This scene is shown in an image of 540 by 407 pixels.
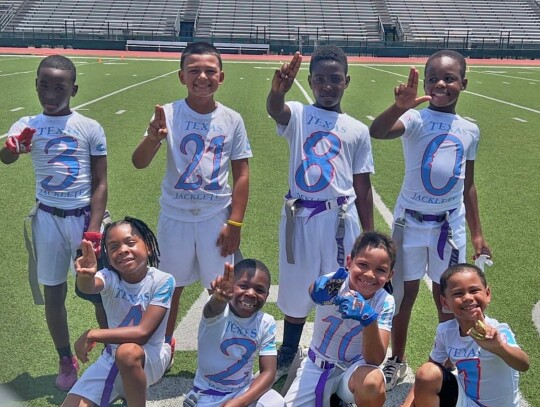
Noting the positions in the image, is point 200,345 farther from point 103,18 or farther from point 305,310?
point 103,18

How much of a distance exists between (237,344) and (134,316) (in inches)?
20.8

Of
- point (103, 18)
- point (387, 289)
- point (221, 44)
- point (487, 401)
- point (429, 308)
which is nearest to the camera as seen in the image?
point (487, 401)

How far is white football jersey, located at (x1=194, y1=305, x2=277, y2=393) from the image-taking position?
118 inches

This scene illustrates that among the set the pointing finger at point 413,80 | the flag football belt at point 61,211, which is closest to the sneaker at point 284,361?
the flag football belt at point 61,211

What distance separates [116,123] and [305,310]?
9468 millimetres

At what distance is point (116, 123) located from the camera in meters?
12.2

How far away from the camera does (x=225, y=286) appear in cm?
282

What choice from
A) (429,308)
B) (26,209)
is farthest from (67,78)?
(26,209)

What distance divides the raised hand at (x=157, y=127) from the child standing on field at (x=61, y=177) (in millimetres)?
305

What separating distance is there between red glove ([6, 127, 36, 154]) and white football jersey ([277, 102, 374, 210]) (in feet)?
4.59

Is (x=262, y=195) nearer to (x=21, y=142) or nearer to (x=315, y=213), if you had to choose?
(x=315, y=213)

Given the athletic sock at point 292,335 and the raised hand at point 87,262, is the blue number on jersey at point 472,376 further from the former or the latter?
the raised hand at point 87,262

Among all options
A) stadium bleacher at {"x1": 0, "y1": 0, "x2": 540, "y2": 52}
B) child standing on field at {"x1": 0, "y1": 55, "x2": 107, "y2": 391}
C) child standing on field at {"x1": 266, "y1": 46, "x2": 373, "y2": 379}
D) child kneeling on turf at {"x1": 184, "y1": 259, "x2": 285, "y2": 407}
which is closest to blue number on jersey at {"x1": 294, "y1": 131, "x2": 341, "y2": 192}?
child standing on field at {"x1": 266, "y1": 46, "x2": 373, "y2": 379}

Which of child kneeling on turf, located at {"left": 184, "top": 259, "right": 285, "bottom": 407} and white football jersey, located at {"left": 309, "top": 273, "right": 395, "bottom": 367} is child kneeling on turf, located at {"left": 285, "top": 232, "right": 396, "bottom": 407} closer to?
white football jersey, located at {"left": 309, "top": 273, "right": 395, "bottom": 367}
